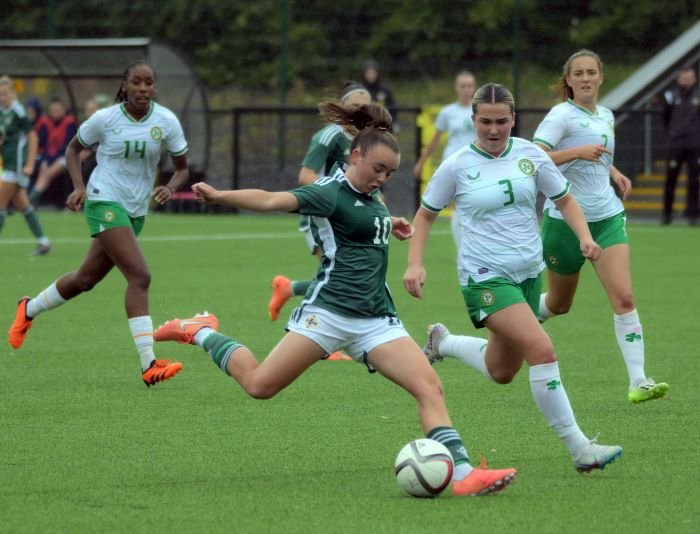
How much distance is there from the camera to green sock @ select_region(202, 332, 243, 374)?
6820 mm

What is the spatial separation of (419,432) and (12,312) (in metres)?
6.25

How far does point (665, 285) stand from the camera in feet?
49.0

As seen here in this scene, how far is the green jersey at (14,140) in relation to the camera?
1786 cm

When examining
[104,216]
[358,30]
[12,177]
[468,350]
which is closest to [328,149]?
[104,216]

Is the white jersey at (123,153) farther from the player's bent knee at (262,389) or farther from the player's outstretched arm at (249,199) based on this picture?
the player's outstretched arm at (249,199)

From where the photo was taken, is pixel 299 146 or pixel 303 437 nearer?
pixel 303 437

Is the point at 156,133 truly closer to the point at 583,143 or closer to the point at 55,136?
the point at 583,143

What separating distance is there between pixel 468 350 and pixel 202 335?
153 centimetres

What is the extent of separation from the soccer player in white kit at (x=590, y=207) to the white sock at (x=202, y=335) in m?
2.42

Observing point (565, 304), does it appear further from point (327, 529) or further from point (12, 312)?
point (12, 312)

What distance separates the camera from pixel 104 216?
365 inches

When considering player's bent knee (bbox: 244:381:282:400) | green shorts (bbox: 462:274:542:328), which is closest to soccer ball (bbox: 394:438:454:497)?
player's bent knee (bbox: 244:381:282:400)

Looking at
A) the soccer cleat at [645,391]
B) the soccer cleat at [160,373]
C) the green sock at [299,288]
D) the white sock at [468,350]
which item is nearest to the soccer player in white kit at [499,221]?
the white sock at [468,350]

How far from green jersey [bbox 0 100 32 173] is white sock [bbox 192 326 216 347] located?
441 inches
